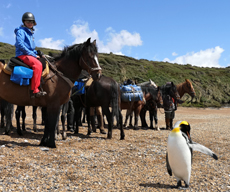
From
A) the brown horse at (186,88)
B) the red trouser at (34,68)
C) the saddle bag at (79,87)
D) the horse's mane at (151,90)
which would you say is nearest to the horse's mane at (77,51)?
the red trouser at (34,68)

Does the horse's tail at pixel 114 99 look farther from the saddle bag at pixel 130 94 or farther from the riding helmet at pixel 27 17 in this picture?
the riding helmet at pixel 27 17

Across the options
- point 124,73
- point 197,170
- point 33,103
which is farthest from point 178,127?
point 124,73

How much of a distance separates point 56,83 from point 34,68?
0.71 m

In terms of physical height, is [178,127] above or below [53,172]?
above

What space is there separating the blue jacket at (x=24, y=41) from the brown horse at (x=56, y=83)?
63 centimetres

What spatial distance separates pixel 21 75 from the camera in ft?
17.7

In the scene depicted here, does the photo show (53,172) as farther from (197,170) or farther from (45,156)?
(197,170)

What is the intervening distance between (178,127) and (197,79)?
170ft

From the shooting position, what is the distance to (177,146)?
4.07m

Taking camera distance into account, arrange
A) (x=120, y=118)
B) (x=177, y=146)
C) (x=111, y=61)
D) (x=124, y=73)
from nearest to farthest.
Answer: (x=177, y=146) → (x=120, y=118) → (x=124, y=73) → (x=111, y=61)

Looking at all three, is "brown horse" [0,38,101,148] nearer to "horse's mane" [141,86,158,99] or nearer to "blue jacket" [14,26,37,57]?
"blue jacket" [14,26,37,57]

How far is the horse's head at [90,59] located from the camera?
6.23 meters

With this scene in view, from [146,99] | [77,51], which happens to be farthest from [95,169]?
[146,99]

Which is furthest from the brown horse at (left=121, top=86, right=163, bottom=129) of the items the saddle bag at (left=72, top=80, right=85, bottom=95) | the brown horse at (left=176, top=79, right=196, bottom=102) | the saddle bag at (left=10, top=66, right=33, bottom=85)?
the saddle bag at (left=10, top=66, right=33, bottom=85)
